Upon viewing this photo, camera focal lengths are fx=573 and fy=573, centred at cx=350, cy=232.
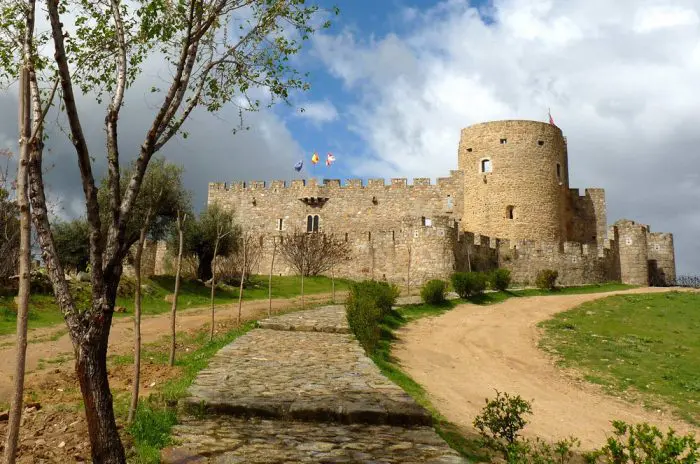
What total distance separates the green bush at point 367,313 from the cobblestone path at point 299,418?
332cm

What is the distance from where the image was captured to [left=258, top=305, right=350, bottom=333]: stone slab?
14055mm

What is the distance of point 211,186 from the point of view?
43125 millimetres

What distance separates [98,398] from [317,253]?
89.9ft

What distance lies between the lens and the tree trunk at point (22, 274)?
4.26m

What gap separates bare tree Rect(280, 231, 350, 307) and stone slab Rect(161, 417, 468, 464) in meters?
25.5

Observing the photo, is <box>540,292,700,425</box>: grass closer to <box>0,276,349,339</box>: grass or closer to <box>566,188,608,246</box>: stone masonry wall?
<box>0,276,349,339</box>: grass

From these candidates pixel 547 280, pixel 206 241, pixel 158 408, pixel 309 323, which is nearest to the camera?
pixel 158 408

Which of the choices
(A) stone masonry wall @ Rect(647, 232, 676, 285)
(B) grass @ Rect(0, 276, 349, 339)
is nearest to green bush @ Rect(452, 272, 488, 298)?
(B) grass @ Rect(0, 276, 349, 339)

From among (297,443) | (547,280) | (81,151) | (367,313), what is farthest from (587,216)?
(81,151)

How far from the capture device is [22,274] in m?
4.48

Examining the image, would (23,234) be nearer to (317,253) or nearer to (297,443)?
→ (297,443)

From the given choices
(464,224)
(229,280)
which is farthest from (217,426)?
(464,224)

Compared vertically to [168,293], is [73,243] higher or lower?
higher

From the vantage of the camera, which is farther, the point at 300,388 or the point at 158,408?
the point at 300,388
